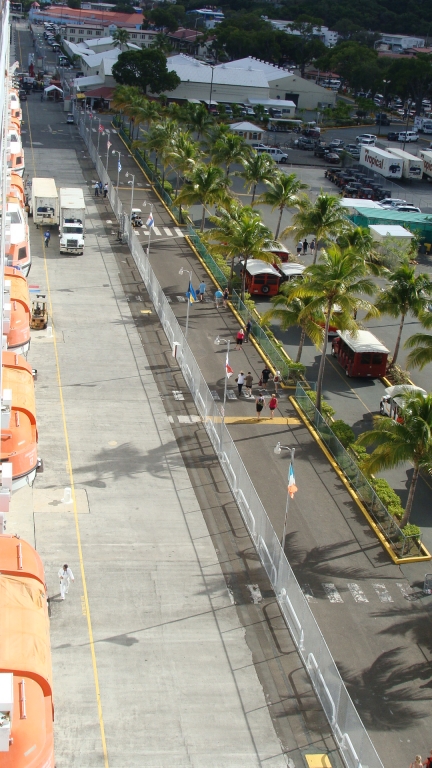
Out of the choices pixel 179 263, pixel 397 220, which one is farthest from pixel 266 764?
pixel 397 220

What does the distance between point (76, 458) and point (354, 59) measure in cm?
12835

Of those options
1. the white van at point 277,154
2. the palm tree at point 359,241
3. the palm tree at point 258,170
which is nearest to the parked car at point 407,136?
the white van at point 277,154

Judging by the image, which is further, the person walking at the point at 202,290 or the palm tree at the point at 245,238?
the person walking at the point at 202,290

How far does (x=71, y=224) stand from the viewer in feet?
204

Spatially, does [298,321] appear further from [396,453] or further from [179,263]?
[179,263]

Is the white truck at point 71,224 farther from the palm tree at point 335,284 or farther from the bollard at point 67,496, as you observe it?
the bollard at point 67,496

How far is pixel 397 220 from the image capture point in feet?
233

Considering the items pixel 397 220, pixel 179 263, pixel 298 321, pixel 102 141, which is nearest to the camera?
pixel 298 321

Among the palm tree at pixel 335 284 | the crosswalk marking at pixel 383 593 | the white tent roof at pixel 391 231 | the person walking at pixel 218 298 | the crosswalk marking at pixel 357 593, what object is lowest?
the person walking at pixel 218 298

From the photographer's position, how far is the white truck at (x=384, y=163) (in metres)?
93.1

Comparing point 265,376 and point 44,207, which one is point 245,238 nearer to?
point 265,376

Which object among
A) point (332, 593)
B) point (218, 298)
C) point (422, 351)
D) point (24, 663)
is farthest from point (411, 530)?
point (218, 298)

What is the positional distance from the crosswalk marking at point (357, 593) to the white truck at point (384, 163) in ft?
232

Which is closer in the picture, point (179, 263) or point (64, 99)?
point (179, 263)
